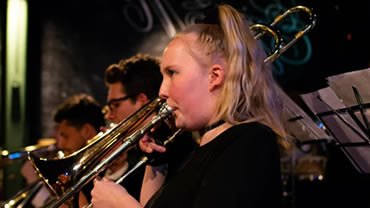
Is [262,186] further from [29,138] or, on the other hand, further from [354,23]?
[29,138]

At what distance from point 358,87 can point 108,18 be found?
408cm

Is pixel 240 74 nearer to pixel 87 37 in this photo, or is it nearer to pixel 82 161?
pixel 82 161

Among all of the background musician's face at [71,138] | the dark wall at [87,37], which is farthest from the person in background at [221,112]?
the dark wall at [87,37]

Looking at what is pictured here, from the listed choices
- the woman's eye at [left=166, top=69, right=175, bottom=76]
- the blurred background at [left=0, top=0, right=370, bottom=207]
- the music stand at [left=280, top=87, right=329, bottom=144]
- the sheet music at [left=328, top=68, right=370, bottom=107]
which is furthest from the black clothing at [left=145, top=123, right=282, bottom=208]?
the blurred background at [left=0, top=0, right=370, bottom=207]

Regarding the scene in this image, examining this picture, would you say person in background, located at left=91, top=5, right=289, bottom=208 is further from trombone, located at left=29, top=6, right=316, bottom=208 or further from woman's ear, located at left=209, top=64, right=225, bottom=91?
trombone, located at left=29, top=6, right=316, bottom=208

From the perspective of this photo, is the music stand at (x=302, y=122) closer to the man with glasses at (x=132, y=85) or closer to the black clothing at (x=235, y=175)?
the man with glasses at (x=132, y=85)

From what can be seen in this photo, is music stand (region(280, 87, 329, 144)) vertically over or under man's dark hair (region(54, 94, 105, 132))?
under

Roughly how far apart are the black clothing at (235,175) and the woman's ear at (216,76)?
154 millimetres

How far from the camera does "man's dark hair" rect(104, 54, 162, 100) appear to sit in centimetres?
273

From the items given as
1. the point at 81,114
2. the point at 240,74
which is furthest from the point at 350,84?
the point at 81,114

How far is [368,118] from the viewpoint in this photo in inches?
79.4

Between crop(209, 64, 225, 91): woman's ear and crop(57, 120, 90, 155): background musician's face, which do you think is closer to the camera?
crop(209, 64, 225, 91): woman's ear

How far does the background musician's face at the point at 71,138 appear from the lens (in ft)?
11.0

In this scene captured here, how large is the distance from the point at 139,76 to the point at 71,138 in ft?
3.07
